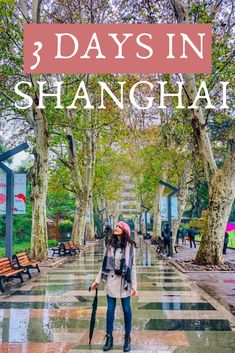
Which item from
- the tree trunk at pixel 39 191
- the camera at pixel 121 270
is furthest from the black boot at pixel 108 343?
the tree trunk at pixel 39 191

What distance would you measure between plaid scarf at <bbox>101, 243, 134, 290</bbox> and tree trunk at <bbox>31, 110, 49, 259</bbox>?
1360cm

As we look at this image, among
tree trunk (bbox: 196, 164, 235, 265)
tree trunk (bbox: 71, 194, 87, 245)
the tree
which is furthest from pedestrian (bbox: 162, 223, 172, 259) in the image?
tree trunk (bbox: 71, 194, 87, 245)

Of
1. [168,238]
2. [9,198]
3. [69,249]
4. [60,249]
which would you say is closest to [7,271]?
[9,198]

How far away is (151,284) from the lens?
13117 mm

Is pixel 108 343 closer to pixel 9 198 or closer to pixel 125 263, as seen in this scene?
pixel 125 263

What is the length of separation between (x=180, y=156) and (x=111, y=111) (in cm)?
691

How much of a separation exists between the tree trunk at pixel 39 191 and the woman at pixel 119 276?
13.5 meters

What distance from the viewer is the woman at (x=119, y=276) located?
6.39 metres

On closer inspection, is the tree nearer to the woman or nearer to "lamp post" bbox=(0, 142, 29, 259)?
"lamp post" bbox=(0, 142, 29, 259)

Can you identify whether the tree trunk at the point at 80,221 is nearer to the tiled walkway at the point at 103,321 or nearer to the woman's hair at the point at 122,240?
the tiled walkway at the point at 103,321

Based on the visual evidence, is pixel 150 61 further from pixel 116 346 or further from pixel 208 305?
pixel 116 346

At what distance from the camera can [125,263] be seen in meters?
6.46

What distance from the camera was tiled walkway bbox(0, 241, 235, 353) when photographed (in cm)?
653

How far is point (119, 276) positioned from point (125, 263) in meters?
0.20
